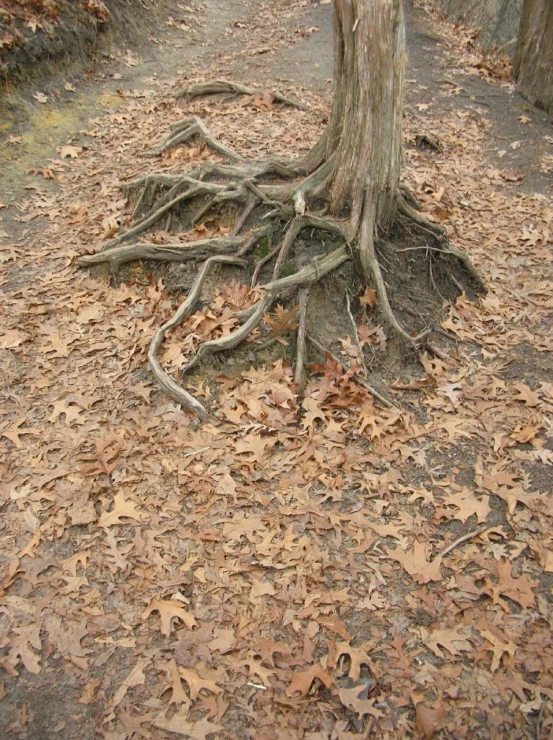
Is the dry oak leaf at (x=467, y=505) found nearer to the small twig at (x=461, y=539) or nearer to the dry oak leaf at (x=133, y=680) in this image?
the small twig at (x=461, y=539)

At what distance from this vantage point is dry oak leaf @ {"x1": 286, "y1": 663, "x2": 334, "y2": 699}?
3215 millimetres

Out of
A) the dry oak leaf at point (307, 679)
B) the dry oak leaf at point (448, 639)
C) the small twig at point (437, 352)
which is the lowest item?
the dry oak leaf at point (307, 679)

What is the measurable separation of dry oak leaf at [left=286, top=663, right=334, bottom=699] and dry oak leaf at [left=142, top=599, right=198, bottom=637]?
72 centimetres

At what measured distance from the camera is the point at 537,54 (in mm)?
10125

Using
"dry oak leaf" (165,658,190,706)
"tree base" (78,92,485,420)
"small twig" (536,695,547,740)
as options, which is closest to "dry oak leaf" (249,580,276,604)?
"dry oak leaf" (165,658,190,706)

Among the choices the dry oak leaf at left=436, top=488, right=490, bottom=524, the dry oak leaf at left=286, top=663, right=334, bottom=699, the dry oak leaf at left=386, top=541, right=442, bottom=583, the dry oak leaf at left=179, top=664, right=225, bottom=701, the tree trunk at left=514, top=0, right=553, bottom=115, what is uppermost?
the tree trunk at left=514, top=0, right=553, bottom=115

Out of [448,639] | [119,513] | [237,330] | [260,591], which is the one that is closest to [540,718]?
[448,639]

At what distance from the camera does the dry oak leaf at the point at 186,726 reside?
309 centimetres

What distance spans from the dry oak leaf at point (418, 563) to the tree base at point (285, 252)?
1503 millimetres

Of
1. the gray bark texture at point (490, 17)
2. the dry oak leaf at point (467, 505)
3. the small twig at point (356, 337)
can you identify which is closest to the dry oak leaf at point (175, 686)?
the dry oak leaf at point (467, 505)

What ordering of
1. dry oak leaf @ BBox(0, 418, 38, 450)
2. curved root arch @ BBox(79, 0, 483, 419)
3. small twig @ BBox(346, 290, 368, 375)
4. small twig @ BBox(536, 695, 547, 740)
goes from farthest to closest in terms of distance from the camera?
small twig @ BBox(346, 290, 368, 375) < curved root arch @ BBox(79, 0, 483, 419) < dry oak leaf @ BBox(0, 418, 38, 450) < small twig @ BBox(536, 695, 547, 740)

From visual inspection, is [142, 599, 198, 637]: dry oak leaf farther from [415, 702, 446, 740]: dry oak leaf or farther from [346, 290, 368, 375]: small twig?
[346, 290, 368, 375]: small twig

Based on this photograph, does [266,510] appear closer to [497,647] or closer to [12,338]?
[497,647]

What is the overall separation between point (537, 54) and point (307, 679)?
11316 mm
